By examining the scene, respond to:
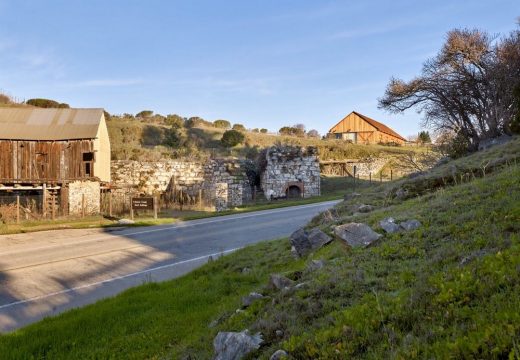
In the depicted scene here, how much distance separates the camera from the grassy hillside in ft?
10.4

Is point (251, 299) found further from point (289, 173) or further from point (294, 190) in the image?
point (294, 190)

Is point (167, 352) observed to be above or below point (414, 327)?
below

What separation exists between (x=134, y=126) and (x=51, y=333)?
49582 millimetres

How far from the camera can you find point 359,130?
65250 mm

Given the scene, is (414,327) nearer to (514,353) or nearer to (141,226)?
(514,353)

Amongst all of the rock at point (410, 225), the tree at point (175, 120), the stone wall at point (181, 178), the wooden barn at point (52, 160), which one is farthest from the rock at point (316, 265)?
the tree at point (175, 120)

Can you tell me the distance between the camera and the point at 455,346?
2.78 meters

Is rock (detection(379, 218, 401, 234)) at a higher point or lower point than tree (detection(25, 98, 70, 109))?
lower

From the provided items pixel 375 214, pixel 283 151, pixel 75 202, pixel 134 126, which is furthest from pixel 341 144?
pixel 375 214

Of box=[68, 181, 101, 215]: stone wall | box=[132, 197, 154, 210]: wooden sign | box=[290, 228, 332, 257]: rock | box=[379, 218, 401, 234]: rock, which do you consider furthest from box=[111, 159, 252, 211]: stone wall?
box=[379, 218, 401, 234]: rock

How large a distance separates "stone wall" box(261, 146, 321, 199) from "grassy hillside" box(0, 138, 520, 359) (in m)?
26.2

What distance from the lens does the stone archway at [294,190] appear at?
35438mm

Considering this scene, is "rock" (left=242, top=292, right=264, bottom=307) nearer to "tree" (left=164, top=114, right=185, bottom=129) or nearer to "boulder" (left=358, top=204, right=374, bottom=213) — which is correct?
"boulder" (left=358, top=204, right=374, bottom=213)

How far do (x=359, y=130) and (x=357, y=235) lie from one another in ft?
200
